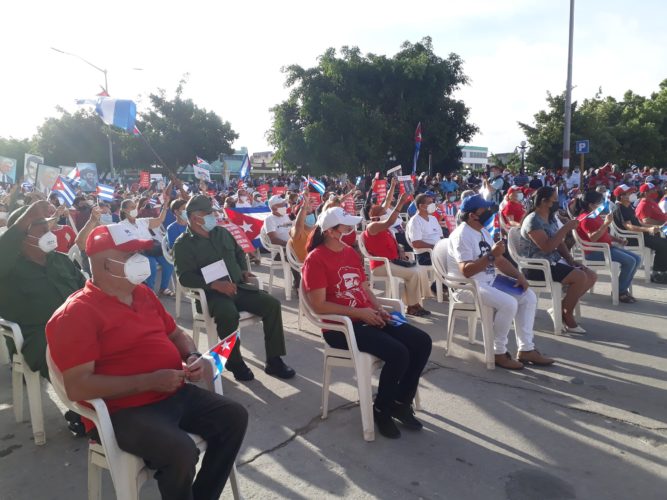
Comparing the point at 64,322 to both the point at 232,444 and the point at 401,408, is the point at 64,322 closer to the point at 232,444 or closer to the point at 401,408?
the point at 232,444

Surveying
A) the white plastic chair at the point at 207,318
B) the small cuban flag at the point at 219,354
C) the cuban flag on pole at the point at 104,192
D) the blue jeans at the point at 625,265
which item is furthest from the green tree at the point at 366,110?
the small cuban flag at the point at 219,354

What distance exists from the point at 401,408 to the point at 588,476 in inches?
47.5

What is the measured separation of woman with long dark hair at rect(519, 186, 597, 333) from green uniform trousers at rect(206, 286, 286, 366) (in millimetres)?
3051

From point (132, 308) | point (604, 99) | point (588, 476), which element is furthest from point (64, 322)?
point (604, 99)

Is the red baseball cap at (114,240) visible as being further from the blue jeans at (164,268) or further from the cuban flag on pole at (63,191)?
the cuban flag on pole at (63,191)

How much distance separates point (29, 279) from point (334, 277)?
228 centimetres

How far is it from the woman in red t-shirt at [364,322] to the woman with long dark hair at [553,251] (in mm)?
2593

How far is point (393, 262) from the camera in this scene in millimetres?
6621

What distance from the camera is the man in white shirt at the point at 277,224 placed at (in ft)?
27.1

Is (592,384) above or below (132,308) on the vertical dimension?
below

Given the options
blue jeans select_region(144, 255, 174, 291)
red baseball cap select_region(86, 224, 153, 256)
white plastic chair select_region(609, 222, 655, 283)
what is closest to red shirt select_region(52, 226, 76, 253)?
blue jeans select_region(144, 255, 174, 291)

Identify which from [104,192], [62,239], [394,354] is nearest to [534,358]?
[394,354]

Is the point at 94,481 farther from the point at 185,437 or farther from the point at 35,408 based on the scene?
the point at 35,408

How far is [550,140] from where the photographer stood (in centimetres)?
2680
